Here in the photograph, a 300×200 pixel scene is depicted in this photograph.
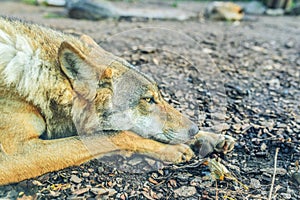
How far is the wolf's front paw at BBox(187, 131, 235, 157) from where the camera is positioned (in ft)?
11.8

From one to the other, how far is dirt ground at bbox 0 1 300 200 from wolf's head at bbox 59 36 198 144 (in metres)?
0.31

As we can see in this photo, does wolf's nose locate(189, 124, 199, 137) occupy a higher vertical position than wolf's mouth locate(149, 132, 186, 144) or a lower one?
higher

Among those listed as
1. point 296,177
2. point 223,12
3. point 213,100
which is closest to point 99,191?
point 296,177

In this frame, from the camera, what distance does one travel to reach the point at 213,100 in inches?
183

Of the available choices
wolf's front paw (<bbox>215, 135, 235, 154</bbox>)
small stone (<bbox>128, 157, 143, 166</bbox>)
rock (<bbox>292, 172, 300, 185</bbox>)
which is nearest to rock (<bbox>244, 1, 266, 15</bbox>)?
wolf's front paw (<bbox>215, 135, 235, 154</bbox>)

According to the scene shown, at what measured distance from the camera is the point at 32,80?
10.7 feet

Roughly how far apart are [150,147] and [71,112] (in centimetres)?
70

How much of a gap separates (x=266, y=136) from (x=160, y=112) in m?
1.22

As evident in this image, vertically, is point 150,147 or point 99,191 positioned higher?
point 150,147

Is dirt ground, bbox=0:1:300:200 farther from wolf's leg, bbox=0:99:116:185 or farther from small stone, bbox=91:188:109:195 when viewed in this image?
wolf's leg, bbox=0:99:116:185

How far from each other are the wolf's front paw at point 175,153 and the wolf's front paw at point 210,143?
0.11 metres

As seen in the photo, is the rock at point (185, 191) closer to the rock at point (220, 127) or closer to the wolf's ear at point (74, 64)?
the rock at point (220, 127)

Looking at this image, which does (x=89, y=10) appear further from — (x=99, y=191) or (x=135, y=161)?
(x=99, y=191)

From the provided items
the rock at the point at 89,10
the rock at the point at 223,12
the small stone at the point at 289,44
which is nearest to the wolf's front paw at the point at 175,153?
the small stone at the point at 289,44
